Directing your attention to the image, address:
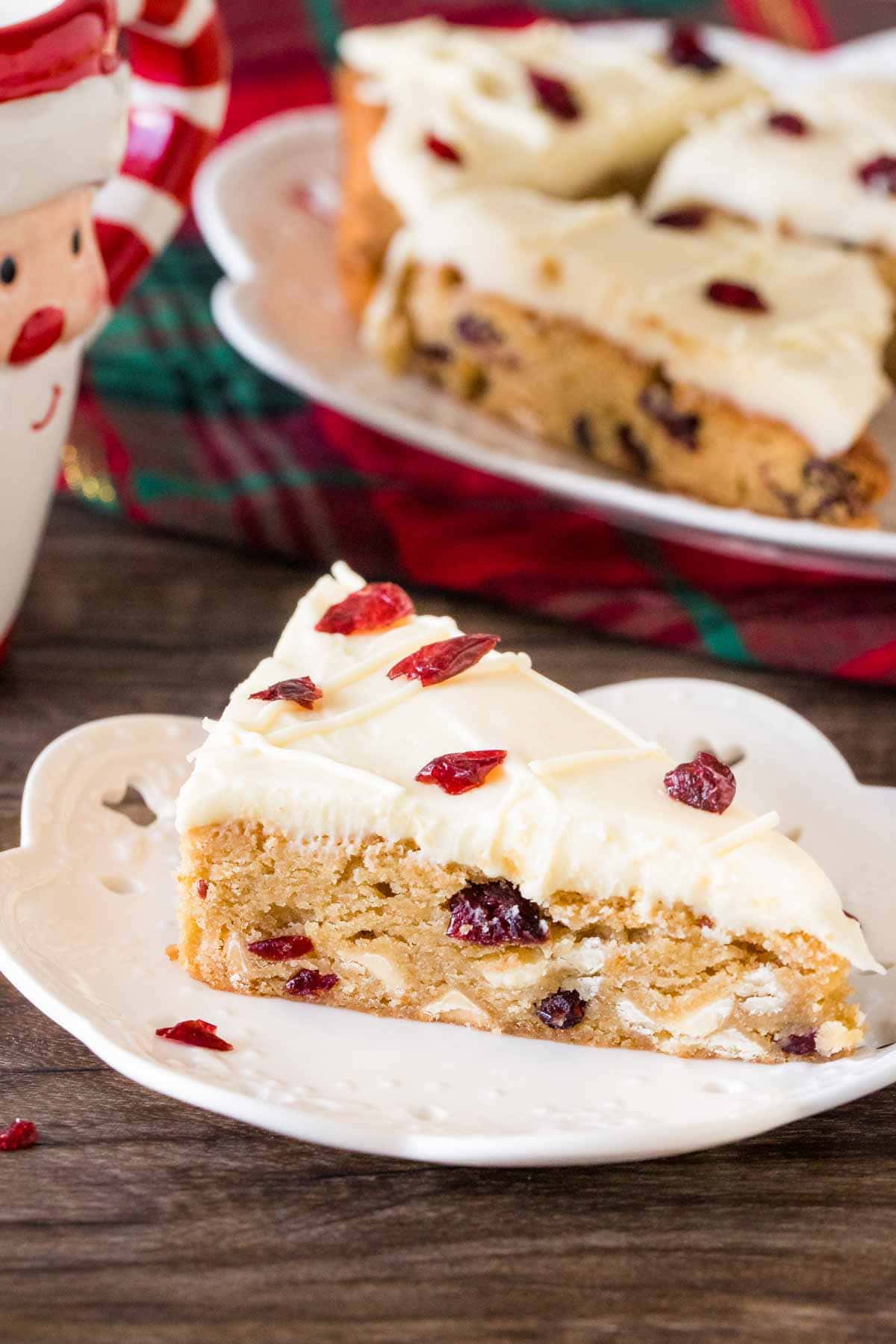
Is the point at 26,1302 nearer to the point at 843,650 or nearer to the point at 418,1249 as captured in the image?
the point at 418,1249

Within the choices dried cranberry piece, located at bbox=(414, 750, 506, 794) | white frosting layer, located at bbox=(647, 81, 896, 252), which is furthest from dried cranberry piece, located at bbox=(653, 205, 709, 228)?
dried cranberry piece, located at bbox=(414, 750, 506, 794)

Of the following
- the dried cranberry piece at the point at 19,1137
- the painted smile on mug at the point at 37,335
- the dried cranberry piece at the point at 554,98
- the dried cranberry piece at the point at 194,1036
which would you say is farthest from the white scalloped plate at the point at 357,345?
the dried cranberry piece at the point at 19,1137

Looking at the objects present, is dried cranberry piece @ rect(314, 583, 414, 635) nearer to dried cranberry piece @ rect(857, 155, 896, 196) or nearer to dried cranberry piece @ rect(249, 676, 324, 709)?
dried cranberry piece @ rect(249, 676, 324, 709)

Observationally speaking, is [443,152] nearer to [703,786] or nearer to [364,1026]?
[703,786]

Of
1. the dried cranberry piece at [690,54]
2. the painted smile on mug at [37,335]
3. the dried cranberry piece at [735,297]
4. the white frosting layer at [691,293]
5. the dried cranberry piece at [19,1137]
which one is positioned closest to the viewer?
the dried cranberry piece at [19,1137]

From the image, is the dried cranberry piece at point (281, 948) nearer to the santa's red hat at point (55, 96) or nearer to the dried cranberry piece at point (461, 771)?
the dried cranberry piece at point (461, 771)

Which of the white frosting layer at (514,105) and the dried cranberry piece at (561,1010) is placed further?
the white frosting layer at (514,105)
